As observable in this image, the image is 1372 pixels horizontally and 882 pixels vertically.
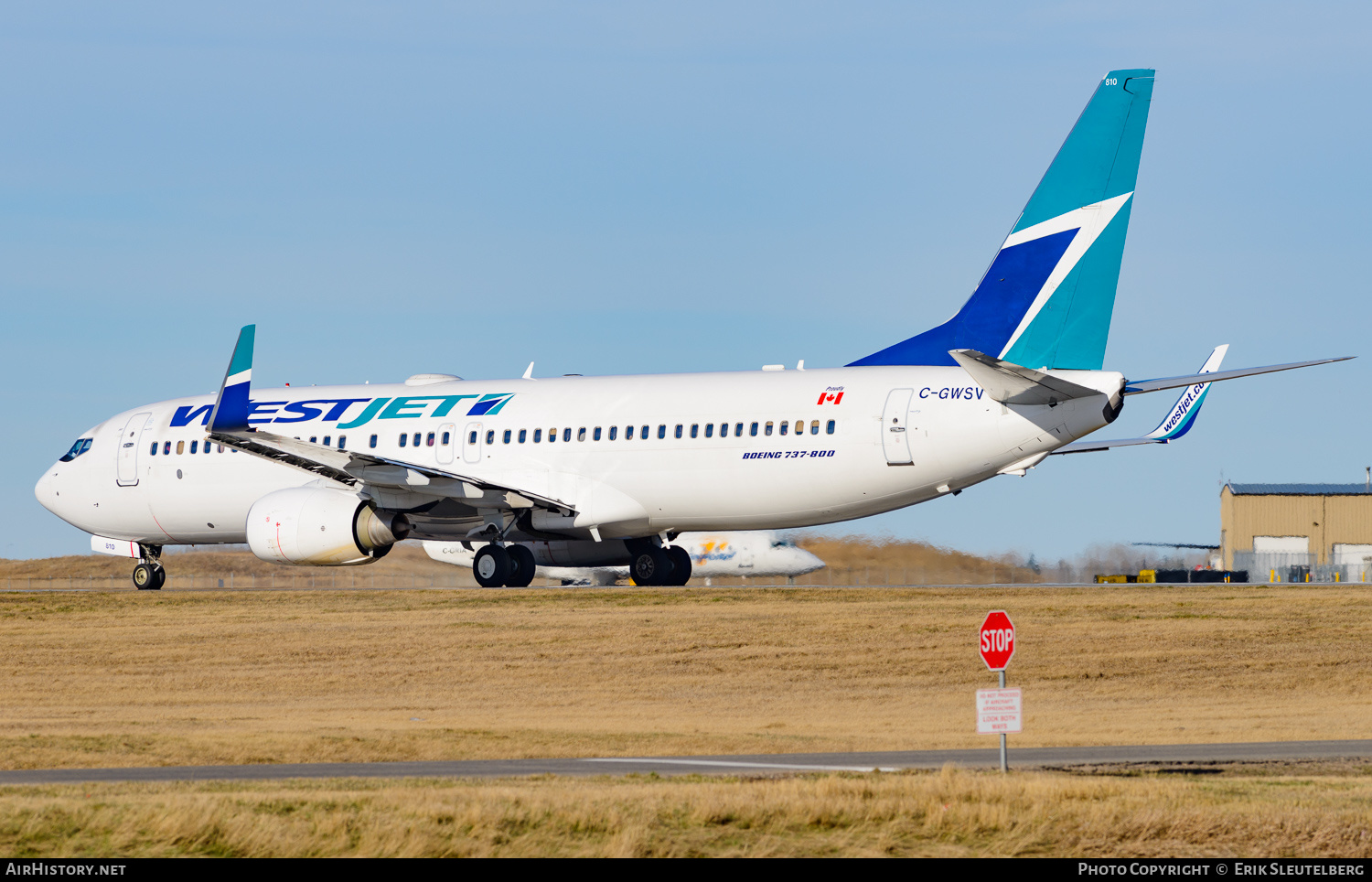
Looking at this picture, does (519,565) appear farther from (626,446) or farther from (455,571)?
(455,571)

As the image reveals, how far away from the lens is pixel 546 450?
1535 inches

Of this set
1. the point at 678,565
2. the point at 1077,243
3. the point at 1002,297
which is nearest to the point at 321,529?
the point at 678,565

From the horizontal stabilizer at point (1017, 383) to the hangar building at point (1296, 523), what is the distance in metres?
45.9

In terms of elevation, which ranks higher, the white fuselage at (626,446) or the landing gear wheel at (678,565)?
the white fuselage at (626,446)

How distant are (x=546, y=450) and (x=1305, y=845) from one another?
87.4 ft

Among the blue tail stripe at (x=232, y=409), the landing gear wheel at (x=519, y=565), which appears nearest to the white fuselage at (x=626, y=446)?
the landing gear wheel at (x=519, y=565)

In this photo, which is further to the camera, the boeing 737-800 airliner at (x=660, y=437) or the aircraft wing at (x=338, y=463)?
the aircraft wing at (x=338, y=463)

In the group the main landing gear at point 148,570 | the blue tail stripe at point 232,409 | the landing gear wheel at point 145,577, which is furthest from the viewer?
the landing gear wheel at point 145,577

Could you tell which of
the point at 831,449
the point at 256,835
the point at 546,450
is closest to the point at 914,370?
the point at 831,449

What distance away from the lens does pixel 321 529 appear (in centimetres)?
3806

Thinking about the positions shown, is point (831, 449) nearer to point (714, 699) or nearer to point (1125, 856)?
point (714, 699)

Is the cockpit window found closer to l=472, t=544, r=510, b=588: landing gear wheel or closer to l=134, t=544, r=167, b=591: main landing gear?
l=134, t=544, r=167, b=591: main landing gear

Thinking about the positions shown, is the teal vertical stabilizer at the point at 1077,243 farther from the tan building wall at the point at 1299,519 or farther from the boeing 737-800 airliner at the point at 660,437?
the tan building wall at the point at 1299,519

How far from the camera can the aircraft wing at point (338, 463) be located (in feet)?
114
